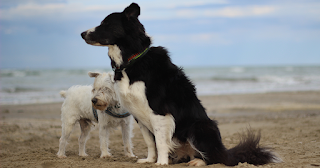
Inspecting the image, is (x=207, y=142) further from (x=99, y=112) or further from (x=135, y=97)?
(x=99, y=112)

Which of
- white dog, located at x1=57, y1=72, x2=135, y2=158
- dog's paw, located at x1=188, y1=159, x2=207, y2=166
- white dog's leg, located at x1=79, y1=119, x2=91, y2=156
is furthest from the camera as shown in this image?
white dog's leg, located at x1=79, y1=119, x2=91, y2=156

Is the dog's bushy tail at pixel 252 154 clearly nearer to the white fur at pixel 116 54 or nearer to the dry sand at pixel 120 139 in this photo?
the dry sand at pixel 120 139

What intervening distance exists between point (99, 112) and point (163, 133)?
67.4 inches

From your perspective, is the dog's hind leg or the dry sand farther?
the dry sand

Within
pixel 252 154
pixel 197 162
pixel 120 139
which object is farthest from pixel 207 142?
pixel 120 139

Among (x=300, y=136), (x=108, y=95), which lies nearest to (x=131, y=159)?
(x=108, y=95)

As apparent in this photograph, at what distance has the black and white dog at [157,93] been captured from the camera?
11.3 feet

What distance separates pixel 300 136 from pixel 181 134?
3.36m

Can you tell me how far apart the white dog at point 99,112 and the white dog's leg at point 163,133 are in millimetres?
1254

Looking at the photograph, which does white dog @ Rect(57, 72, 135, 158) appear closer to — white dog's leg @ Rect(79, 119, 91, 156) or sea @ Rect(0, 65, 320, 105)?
white dog's leg @ Rect(79, 119, 91, 156)

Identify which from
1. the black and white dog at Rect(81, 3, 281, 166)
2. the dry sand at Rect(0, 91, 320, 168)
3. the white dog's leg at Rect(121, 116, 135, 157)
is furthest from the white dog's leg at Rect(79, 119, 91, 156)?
the black and white dog at Rect(81, 3, 281, 166)

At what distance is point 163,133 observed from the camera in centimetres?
356

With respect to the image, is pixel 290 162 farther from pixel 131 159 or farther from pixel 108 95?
pixel 108 95

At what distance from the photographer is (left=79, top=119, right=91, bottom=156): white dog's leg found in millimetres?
5302
